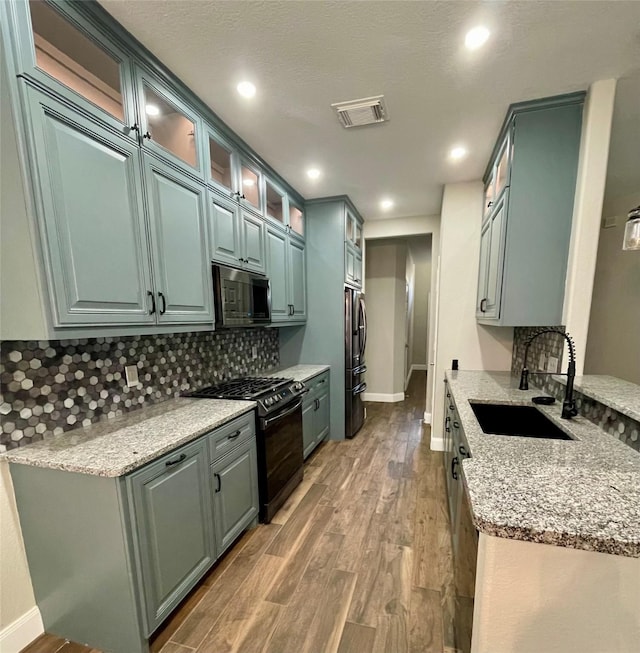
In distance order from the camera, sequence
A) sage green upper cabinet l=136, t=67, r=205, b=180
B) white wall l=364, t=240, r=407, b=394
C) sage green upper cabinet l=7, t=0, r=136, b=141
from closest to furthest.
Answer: sage green upper cabinet l=7, t=0, r=136, b=141 → sage green upper cabinet l=136, t=67, r=205, b=180 → white wall l=364, t=240, r=407, b=394

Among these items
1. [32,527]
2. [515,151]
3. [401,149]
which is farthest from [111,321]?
[515,151]

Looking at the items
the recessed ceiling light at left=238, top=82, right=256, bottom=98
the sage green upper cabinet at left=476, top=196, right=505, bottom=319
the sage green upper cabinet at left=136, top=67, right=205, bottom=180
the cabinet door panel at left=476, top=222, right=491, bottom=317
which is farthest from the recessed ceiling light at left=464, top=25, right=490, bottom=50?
the sage green upper cabinet at left=136, top=67, right=205, bottom=180

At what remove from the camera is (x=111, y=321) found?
134 centimetres

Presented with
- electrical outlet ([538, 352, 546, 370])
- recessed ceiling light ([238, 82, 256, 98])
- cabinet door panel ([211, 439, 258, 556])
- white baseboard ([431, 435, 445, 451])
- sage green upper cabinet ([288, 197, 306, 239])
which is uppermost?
recessed ceiling light ([238, 82, 256, 98])

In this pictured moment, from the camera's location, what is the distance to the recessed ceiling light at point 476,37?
1.35 meters

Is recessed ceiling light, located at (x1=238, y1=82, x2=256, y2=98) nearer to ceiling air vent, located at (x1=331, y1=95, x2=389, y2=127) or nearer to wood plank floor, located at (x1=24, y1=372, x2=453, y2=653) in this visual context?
ceiling air vent, located at (x1=331, y1=95, x2=389, y2=127)

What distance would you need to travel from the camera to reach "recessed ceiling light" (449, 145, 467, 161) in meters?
2.36

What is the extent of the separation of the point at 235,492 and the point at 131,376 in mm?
959

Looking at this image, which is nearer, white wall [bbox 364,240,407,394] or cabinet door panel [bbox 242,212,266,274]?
cabinet door panel [bbox 242,212,266,274]

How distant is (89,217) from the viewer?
1.26 m

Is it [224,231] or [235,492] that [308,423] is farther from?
[224,231]

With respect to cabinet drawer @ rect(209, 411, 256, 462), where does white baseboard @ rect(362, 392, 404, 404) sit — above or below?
below

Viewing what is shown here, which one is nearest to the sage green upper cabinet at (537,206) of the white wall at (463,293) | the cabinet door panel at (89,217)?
the white wall at (463,293)

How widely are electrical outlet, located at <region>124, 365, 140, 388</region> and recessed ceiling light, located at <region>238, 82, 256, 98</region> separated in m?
1.80
